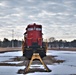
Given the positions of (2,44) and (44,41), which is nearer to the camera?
(44,41)

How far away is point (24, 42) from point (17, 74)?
16620mm

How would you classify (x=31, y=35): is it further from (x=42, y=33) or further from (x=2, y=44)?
(x=2, y=44)

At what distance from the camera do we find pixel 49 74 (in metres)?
16.6

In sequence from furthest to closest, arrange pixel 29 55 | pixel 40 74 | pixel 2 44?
pixel 2 44 < pixel 29 55 < pixel 40 74

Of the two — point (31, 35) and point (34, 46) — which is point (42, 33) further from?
point (34, 46)

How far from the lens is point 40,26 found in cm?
3316

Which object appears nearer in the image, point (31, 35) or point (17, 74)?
point (17, 74)

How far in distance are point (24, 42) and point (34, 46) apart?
16.3ft

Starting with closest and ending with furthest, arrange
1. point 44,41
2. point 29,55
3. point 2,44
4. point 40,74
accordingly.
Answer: point 40,74, point 29,55, point 44,41, point 2,44

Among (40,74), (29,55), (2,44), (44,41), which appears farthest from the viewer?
(2,44)

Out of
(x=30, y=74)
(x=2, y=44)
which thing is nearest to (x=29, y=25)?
(x=30, y=74)

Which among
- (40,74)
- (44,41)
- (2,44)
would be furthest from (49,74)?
(2,44)

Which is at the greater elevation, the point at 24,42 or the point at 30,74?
the point at 24,42

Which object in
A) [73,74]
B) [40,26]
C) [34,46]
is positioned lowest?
[73,74]
